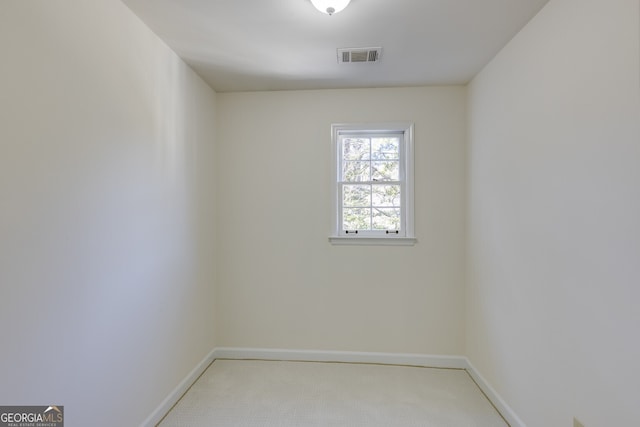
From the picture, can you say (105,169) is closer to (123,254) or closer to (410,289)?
(123,254)

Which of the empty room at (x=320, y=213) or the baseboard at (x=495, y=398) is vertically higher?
the empty room at (x=320, y=213)

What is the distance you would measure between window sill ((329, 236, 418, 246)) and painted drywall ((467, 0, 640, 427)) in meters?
0.67

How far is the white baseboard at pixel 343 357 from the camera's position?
283 cm

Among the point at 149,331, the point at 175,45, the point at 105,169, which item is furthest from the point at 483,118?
the point at 149,331

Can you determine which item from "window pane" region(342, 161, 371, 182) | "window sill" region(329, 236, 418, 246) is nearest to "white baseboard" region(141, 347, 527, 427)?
"window sill" region(329, 236, 418, 246)

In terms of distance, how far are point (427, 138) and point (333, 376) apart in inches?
89.3

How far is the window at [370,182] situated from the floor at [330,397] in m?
1.24

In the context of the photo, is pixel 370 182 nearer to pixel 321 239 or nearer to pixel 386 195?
pixel 386 195

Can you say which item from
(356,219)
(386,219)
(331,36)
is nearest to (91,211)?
(331,36)

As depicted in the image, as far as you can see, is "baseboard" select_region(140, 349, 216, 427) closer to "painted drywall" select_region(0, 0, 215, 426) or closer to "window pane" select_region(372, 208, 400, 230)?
"painted drywall" select_region(0, 0, 215, 426)

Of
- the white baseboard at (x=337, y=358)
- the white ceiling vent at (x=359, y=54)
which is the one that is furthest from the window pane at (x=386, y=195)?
the white baseboard at (x=337, y=358)

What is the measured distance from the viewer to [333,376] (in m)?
2.65

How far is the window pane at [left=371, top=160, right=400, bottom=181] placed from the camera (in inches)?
118

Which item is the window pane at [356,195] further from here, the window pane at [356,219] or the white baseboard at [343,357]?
the white baseboard at [343,357]
